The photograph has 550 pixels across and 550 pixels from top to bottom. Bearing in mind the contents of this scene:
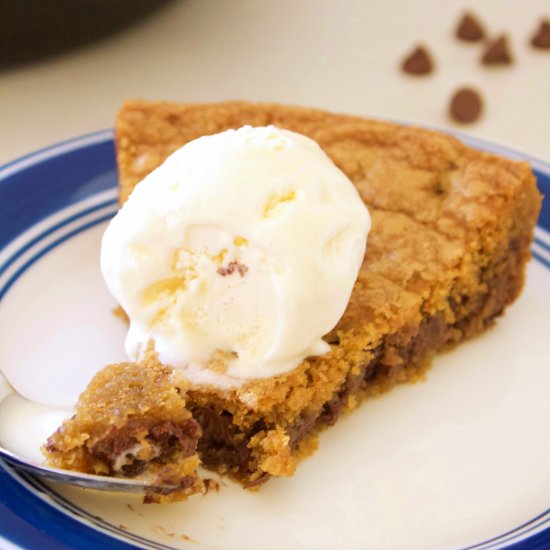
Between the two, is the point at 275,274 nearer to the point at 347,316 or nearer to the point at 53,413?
the point at 347,316

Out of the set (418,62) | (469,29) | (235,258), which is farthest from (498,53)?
(235,258)

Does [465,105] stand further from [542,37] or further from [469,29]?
[542,37]

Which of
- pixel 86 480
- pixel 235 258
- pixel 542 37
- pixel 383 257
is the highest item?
pixel 235 258

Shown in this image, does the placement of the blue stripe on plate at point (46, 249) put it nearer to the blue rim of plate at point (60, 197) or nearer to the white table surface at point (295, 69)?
the blue rim of plate at point (60, 197)

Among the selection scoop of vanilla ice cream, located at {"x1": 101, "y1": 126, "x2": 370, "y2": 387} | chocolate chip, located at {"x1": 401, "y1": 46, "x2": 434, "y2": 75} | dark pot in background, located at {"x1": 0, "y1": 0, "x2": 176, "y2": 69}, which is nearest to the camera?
scoop of vanilla ice cream, located at {"x1": 101, "y1": 126, "x2": 370, "y2": 387}

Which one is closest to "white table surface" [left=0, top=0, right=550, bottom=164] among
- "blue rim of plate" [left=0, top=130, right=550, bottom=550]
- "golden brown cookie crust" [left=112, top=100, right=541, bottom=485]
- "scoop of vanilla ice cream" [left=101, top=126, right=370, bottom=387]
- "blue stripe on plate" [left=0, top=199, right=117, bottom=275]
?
"blue rim of plate" [left=0, top=130, right=550, bottom=550]

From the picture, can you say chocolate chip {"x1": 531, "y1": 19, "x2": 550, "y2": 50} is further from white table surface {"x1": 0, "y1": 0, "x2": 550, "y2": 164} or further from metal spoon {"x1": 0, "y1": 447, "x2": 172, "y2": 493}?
metal spoon {"x1": 0, "y1": 447, "x2": 172, "y2": 493}
